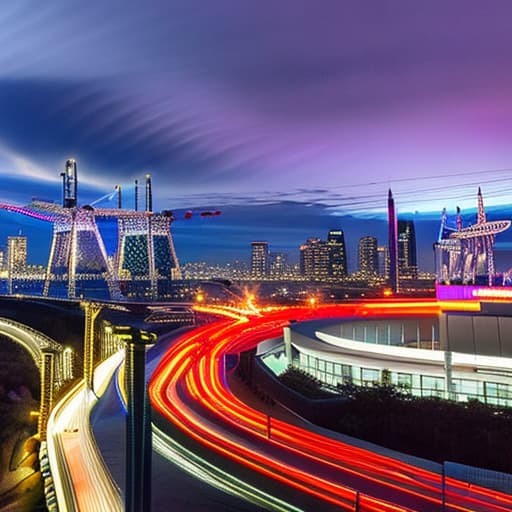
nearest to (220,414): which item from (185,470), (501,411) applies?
(185,470)

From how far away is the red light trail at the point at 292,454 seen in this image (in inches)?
413

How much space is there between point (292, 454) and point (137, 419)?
6129mm

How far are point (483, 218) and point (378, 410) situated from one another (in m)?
37.9

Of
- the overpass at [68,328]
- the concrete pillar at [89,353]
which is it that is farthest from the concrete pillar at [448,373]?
the concrete pillar at [89,353]

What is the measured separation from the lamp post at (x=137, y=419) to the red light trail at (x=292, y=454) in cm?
380

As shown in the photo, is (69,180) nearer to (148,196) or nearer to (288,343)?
(148,196)

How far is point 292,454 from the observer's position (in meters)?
13.1

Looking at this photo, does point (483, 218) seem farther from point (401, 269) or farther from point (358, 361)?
point (401, 269)

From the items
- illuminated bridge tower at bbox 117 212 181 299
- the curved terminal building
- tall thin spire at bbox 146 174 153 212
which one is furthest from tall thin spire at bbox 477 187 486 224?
tall thin spire at bbox 146 174 153 212

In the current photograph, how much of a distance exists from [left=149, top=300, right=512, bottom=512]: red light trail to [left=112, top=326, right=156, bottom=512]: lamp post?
380 cm

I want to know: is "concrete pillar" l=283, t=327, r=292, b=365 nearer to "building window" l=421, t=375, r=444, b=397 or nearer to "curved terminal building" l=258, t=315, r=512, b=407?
"curved terminal building" l=258, t=315, r=512, b=407

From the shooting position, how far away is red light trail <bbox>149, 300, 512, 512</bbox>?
10.5 m

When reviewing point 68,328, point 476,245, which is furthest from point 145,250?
point 476,245

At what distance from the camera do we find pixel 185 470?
12.2 meters
